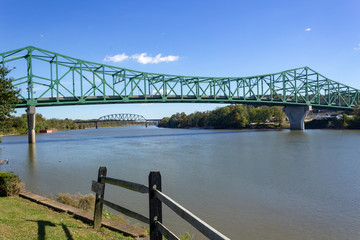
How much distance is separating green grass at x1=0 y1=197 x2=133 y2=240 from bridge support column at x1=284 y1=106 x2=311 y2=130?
92.9m

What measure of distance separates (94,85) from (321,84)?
83720 millimetres

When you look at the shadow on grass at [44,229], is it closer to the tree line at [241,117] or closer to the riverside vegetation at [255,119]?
the riverside vegetation at [255,119]

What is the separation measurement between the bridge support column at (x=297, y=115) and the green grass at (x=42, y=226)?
305 ft

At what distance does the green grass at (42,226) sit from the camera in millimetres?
5953

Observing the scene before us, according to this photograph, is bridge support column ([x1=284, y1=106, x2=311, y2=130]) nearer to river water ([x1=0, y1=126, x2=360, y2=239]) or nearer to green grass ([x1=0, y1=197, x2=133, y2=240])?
river water ([x1=0, y1=126, x2=360, y2=239])

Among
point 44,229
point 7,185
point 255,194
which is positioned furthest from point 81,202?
point 255,194

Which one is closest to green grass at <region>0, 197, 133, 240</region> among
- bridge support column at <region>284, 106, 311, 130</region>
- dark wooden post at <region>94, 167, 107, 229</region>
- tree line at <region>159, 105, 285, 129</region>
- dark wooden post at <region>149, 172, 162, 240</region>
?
dark wooden post at <region>94, 167, 107, 229</region>

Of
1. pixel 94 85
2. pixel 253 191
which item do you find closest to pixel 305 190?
pixel 253 191

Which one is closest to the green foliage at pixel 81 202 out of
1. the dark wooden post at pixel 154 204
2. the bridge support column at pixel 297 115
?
the dark wooden post at pixel 154 204

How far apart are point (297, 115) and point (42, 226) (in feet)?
319

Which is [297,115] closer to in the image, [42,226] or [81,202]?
[81,202]

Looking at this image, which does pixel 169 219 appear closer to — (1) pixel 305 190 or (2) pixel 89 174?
(1) pixel 305 190

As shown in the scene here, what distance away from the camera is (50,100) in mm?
60469

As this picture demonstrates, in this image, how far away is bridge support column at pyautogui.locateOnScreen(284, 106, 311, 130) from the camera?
9169cm
